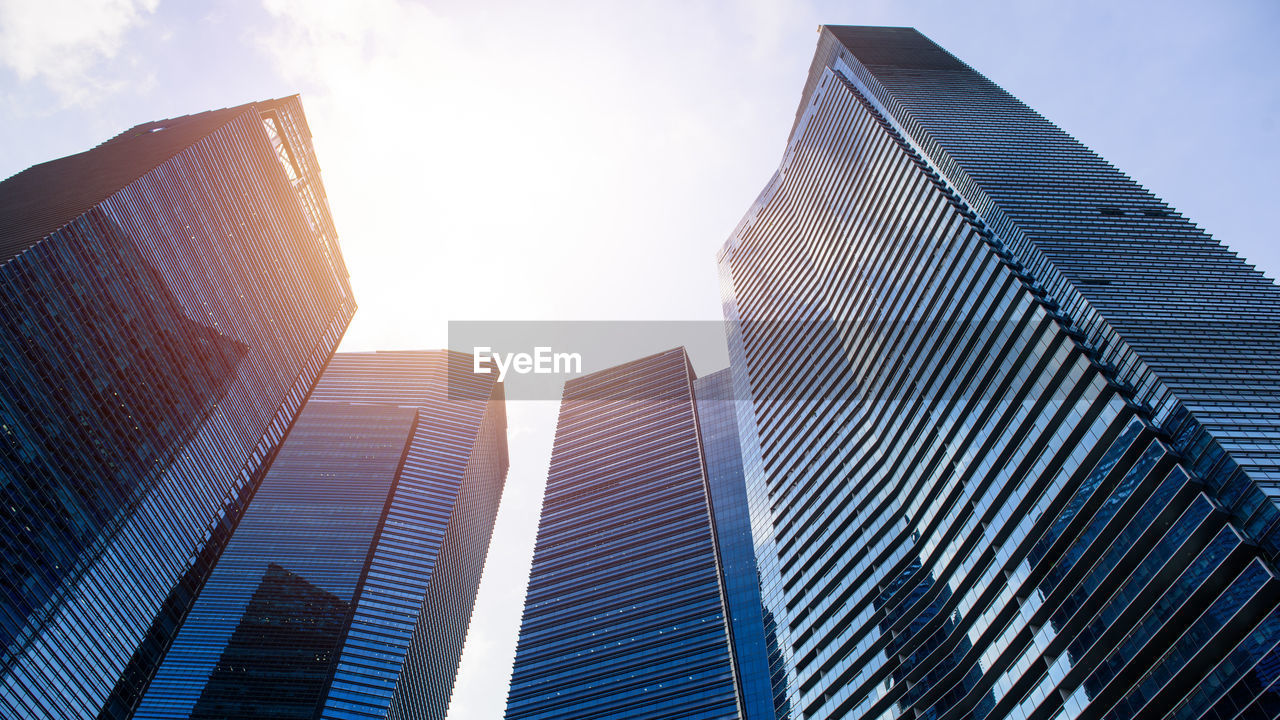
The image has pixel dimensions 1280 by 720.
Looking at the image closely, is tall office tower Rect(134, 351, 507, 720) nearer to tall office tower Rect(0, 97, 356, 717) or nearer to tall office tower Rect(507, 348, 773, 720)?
tall office tower Rect(507, 348, 773, 720)

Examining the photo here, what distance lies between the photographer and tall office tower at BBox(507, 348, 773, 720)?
140125 mm

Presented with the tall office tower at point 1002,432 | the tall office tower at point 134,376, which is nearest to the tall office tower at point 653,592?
the tall office tower at point 1002,432

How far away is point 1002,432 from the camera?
6894 cm

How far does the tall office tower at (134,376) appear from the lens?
87.2m

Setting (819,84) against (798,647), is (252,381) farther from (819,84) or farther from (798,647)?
(819,84)

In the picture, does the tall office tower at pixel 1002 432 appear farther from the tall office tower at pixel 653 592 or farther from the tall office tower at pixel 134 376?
the tall office tower at pixel 134 376

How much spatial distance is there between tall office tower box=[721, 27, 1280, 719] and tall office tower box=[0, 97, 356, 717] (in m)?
78.7

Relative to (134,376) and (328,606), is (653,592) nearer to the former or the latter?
(328,606)

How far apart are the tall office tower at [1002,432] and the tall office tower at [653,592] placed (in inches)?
1372

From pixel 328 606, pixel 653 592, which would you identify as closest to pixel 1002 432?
pixel 653 592

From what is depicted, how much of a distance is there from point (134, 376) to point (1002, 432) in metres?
97.4

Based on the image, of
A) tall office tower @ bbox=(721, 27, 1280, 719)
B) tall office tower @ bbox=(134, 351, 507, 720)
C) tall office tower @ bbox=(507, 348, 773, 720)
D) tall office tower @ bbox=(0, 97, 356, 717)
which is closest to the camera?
tall office tower @ bbox=(721, 27, 1280, 719)

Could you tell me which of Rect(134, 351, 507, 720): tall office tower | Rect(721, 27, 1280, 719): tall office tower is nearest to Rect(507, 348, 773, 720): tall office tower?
Rect(134, 351, 507, 720): tall office tower

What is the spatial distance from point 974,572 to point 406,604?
426 feet
